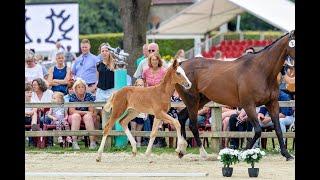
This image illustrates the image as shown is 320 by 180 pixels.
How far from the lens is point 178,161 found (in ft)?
51.2

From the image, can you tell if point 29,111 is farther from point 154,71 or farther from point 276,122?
point 276,122

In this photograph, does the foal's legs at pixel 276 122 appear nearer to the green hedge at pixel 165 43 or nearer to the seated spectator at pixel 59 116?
the seated spectator at pixel 59 116

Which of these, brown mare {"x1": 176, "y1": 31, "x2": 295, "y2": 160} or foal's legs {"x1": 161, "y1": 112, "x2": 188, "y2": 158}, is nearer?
foal's legs {"x1": 161, "y1": 112, "x2": 188, "y2": 158}

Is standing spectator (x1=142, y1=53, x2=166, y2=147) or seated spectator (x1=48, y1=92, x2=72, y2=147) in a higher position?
standing spectator (x1=142, y1=53, x2=166, y2=147)

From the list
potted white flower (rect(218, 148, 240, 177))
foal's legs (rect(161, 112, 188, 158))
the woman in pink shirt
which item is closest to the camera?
potted white flower (rect(218, 148, 240, 177))

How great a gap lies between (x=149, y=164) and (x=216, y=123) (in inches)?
111

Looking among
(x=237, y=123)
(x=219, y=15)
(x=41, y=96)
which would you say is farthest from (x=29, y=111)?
(x=219, y=15)

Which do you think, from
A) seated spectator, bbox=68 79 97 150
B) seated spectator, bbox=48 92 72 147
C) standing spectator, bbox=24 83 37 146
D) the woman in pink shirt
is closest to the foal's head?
the woman in pink shirt

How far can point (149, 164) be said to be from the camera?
15.0 meters

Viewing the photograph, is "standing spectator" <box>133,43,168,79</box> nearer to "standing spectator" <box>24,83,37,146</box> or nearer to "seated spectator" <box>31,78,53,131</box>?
"seated spectator" <box>31,78,53,131</box>

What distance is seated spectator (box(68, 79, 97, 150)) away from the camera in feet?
60.0

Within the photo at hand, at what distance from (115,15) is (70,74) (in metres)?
46.5

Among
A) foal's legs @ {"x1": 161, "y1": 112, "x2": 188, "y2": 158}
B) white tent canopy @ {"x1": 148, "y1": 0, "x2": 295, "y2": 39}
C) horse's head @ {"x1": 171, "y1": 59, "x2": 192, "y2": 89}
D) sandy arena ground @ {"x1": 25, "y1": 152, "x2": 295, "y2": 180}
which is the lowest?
sandy arena ground @ {"x1": 25, "y1": 152, "x2": 295, "y2": 180}
